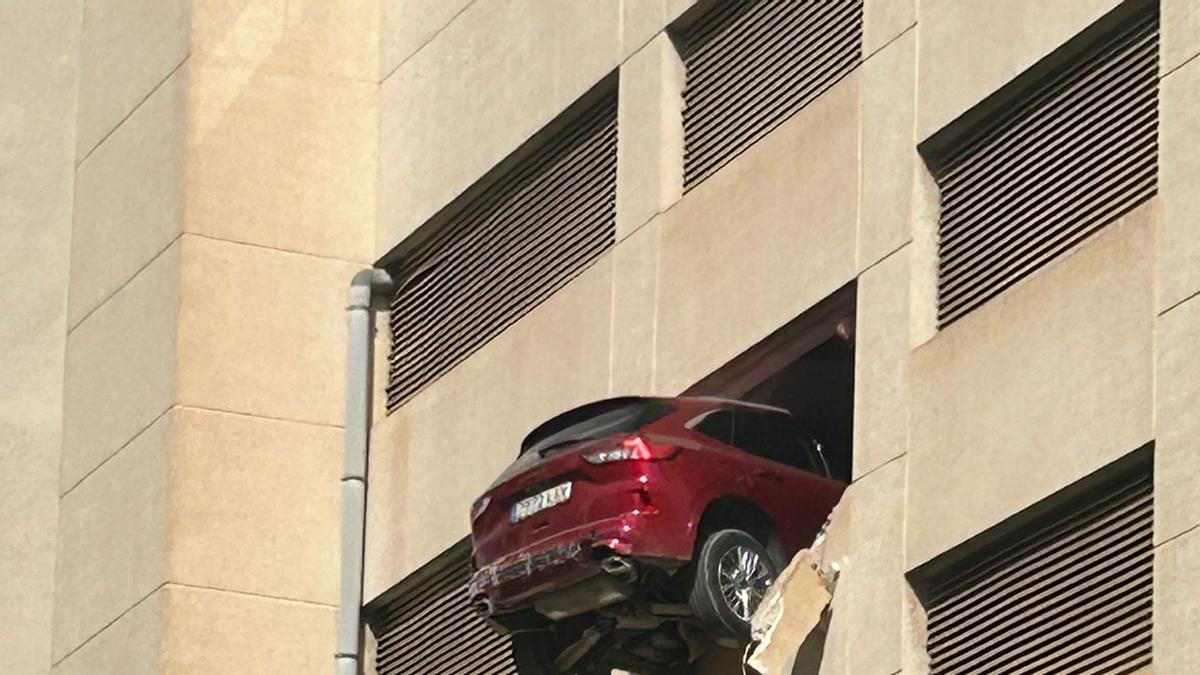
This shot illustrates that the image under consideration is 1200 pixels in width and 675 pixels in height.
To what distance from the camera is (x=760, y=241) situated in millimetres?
23859

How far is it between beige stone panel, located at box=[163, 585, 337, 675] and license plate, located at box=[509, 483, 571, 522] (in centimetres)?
763

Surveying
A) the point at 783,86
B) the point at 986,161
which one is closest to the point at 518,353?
the point at 783,86

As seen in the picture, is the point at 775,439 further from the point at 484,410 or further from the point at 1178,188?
the point at 484,410

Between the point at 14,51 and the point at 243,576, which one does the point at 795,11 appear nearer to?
Answer: the point at 243,576

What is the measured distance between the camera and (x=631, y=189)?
25844mm

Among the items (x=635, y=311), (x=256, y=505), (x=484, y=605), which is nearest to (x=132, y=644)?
(x=256, y=505)

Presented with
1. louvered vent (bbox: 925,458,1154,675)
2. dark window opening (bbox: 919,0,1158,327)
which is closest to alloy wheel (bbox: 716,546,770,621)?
louvered vent (bbox: 925,458,1154,675)

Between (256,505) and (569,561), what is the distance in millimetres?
8782

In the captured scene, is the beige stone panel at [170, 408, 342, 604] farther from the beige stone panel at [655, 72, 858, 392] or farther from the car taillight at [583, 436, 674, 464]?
the car taillight at [583, 436, 674, 464]

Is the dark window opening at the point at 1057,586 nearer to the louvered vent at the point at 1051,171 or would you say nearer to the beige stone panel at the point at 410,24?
the louvered vent at the point at 1051,171

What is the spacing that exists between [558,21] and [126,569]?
255 inches

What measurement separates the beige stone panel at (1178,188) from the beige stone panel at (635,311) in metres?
5.88

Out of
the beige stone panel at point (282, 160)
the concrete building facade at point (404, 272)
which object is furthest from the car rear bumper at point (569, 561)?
the beige stone panel at point (282, 160)

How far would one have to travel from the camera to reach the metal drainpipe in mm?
28984
